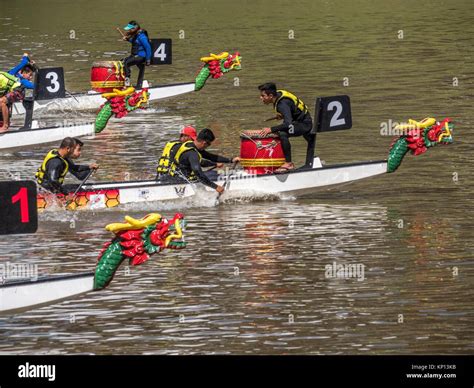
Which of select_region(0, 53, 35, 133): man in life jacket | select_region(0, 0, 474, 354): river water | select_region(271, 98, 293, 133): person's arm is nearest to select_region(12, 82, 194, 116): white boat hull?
select_region(0, 0, 474, 354): river water

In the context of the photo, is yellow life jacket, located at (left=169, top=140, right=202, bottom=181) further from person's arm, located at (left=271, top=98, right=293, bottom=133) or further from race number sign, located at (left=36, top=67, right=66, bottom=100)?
race number sign, located at (left=36, top=67, right=66, bottom=100)

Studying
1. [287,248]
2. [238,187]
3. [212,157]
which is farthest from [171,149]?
[287,248]

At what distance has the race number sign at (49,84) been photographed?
36031 mm

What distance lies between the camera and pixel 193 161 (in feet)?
87.2

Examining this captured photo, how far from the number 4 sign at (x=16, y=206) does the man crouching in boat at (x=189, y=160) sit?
900 cm

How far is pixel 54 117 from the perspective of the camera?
139 ft

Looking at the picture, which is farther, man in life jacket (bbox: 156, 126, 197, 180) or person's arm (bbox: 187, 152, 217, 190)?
man in life jacket (bbox: 156, 126, 197, 180)

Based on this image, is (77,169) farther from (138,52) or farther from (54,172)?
(138,52)

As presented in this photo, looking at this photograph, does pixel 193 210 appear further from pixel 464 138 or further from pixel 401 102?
pixel 401 102

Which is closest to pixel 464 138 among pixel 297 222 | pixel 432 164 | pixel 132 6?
pixel 432 164

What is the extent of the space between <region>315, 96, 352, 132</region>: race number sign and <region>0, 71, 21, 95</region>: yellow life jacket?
10253mm

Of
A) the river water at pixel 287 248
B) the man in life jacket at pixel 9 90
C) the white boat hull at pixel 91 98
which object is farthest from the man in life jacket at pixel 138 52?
the man in life jacket at pixel 9 90

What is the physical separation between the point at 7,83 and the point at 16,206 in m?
18.1

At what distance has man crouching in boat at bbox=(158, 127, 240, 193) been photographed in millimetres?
26625
